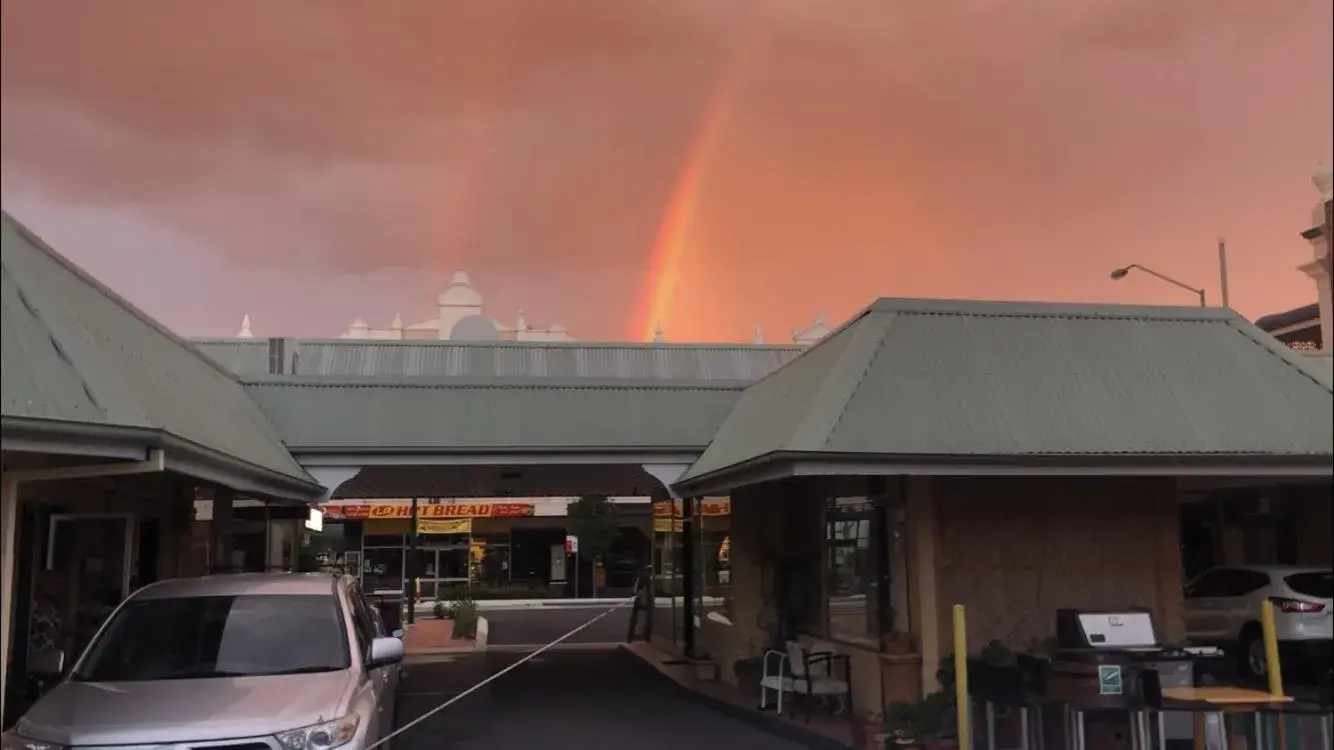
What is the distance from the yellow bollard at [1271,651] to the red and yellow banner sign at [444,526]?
35.1m

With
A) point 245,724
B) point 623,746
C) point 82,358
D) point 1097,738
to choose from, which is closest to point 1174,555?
point 1097,738

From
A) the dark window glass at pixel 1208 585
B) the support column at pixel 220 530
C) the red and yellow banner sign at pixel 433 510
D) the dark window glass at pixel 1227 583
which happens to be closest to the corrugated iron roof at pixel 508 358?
the support column at pixel 220 530

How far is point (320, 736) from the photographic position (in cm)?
625

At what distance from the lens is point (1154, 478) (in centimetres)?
1027

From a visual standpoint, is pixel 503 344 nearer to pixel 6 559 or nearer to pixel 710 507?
pixel 710 507

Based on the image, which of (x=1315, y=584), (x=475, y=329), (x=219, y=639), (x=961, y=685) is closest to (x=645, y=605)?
(x=475, y=329)

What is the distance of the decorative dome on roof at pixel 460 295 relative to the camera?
43.5m

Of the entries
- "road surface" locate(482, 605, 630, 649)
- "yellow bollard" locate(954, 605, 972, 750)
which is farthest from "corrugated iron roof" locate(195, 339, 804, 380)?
"yellow bollard" locate(954, 605, 972, 750)

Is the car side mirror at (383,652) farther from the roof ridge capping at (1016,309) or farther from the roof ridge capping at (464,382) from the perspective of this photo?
the roof ridge capping at (464,382)

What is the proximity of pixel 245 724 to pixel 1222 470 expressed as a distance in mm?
7319

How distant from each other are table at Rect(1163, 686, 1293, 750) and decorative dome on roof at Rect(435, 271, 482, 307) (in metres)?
37.6

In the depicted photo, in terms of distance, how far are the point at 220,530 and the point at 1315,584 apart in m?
12.3

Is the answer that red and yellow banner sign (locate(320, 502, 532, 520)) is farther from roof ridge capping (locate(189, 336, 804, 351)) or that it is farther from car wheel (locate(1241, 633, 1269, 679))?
car wheel (locate(1241, 633, 1269, 679))

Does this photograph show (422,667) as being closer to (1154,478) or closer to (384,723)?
(384,723)
